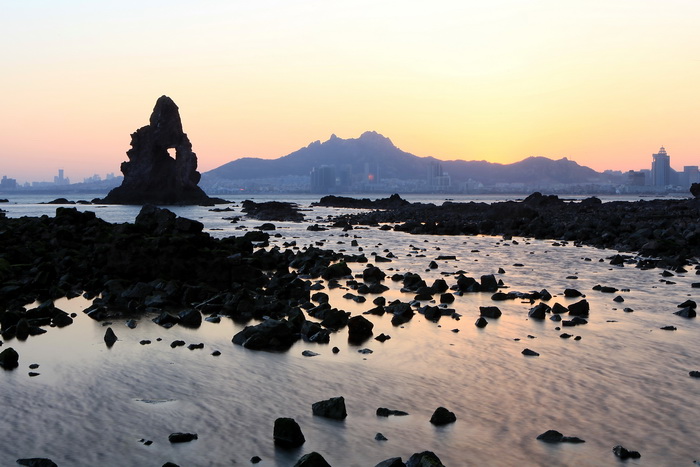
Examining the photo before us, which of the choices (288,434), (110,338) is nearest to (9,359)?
(110,338)

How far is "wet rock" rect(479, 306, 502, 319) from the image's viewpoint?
2053 centimetres

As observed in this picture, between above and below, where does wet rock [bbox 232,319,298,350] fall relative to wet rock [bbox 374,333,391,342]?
above

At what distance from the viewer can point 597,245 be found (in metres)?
46.3

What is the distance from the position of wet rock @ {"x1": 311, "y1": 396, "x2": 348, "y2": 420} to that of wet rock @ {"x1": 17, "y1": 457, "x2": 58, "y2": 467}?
451 cm

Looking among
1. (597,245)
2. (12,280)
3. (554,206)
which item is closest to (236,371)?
(12,280)

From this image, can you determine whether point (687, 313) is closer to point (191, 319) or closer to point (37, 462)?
point (191, 319)

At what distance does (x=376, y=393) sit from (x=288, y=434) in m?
2.98

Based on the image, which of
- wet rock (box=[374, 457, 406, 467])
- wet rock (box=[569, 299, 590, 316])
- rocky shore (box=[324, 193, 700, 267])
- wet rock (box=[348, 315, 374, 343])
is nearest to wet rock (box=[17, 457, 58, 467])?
wet rock (box=[374, 457, 406, 467])

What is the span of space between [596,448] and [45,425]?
378 inches

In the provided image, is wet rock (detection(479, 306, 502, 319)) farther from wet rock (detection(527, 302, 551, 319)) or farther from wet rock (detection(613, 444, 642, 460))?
wet rock (detection(613, 444, 642, 460))

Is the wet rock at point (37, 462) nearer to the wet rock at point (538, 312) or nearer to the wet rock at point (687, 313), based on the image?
Result: the wet rock at point (538, 312)

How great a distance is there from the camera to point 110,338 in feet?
57.5

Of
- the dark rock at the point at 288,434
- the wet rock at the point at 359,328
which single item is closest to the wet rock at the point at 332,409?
the dark rock at the point at 288,434

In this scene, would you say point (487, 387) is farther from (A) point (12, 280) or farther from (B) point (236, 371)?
(A) point (12, 280)
